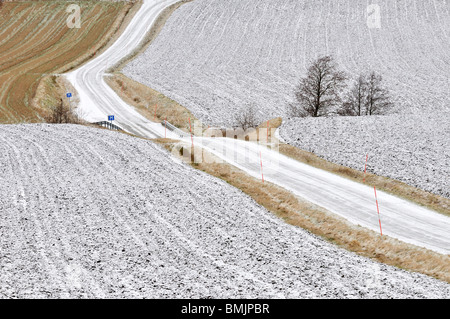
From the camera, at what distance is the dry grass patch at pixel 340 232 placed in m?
20.1

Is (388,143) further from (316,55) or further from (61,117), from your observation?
(316,55)

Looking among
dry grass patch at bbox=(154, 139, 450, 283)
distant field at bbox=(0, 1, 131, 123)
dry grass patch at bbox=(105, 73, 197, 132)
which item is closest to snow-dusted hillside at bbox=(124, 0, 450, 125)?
dry grass patch at bbox=(105, 73, 197, 132)

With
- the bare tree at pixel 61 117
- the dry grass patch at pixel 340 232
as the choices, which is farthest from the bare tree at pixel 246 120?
the dry grass patch at pixel 340 232

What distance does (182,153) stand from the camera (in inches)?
1404

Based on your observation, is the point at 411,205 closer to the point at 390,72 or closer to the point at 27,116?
the point at 27,116

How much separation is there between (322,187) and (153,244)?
14976 mm

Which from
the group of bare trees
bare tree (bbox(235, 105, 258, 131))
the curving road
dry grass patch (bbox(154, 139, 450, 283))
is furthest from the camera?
the group of bare trees

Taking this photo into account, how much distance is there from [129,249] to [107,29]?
79.5 metres

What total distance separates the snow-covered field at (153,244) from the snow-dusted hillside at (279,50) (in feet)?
75.3

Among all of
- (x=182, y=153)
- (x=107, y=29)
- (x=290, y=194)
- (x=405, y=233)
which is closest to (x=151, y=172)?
(x=182, y=153)

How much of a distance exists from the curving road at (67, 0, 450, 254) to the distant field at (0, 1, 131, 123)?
7.76 m

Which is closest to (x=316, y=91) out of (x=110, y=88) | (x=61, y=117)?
(x=61, y=117)

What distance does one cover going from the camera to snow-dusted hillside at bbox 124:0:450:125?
58156mm

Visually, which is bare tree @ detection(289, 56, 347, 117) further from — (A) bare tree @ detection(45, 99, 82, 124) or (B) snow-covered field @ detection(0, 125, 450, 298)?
(A) bare tree @ detection(45, 99, 82, 124)
